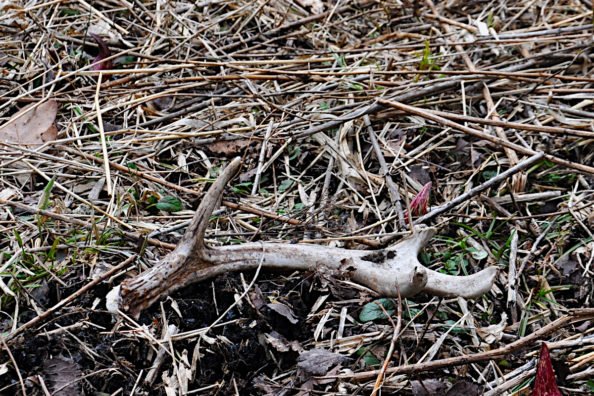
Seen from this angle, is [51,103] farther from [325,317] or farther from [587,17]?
[587,17]

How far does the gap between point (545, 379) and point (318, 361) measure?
20.0 inches

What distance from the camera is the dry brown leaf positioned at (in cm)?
234

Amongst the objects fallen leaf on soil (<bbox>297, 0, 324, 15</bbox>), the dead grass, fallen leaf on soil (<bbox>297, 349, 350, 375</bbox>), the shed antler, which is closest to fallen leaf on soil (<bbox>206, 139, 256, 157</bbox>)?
the dead grass

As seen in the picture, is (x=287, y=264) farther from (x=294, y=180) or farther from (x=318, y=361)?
(x=294, y=180)

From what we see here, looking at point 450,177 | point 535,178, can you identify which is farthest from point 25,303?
point 535,178

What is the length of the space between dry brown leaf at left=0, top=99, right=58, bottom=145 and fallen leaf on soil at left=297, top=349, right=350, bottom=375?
1232 mm

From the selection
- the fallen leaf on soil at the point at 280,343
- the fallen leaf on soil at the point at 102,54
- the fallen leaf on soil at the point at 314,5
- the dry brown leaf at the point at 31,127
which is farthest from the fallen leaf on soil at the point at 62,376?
the fallen leaf on soil at the point at 314,5

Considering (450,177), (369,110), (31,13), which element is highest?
(31,13)

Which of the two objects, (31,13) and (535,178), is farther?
(31,13)

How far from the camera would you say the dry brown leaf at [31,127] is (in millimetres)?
2344

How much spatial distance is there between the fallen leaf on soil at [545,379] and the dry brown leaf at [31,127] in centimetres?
169

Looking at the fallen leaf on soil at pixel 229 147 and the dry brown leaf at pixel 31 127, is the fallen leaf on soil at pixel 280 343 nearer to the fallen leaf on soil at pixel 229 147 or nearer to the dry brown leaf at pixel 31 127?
the fallen leaf on soil at pixel 229 147

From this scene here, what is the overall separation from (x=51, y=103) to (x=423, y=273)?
152 centimetres

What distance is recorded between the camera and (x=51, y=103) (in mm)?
2490
